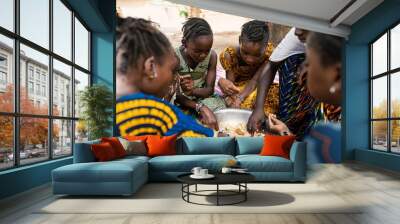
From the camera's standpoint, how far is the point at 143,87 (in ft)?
28.2

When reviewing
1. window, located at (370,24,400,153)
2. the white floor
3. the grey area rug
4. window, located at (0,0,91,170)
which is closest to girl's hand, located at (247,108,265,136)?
window, located at (370,24,400,153)

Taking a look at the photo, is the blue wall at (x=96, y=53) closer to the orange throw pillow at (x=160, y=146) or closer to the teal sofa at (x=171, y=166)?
the teal sofa at (x=171, y=166)

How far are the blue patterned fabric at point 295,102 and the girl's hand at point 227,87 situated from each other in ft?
3.52

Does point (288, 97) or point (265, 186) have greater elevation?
point (288, 97)

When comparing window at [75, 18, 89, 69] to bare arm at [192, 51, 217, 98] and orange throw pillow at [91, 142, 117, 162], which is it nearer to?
orange throw pillow at [91, 142, 117, 162]

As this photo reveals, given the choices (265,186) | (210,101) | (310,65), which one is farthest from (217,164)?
(310,65)

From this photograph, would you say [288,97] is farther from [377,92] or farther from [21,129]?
[21,129]

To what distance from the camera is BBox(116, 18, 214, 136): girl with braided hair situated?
28.3 feet

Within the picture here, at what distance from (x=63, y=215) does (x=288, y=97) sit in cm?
626

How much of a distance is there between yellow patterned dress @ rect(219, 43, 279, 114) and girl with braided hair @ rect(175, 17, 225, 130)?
0.31 m

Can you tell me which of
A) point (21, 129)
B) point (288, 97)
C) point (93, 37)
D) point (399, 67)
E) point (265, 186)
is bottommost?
point (265, 186)

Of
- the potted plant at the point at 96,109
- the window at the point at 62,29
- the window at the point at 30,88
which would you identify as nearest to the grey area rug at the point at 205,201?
the window at the point at 30,88

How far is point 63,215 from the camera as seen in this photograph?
13.1 feet

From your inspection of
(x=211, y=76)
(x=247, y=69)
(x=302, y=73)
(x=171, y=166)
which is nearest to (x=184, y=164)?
(x=171, y=166)
